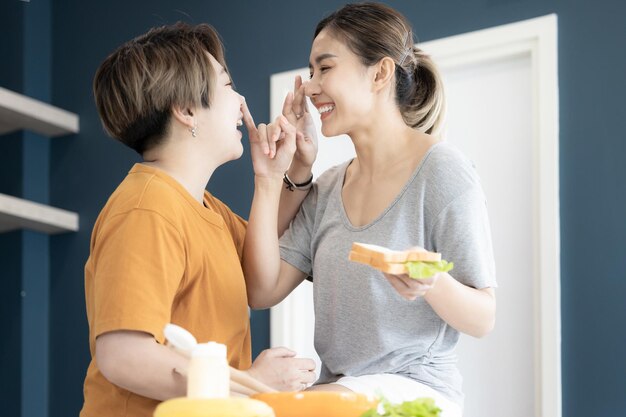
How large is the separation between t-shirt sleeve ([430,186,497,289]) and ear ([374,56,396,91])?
0.33 m

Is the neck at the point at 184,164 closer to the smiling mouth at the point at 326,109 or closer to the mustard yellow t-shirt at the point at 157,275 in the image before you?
the mustard yellow t-shirt at the point at 157,275

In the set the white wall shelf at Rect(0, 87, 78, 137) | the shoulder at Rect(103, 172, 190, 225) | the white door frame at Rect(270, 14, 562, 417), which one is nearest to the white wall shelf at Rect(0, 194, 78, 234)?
the white wall shelf at Rect(0, 87, 78, 137)

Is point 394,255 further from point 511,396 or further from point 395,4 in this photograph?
point 395,4

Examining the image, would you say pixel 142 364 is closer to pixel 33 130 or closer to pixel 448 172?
pixel 448 172

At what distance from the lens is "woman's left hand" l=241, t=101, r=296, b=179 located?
1832mm

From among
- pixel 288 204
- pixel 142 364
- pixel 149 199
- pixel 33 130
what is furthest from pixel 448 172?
pixel 33 130

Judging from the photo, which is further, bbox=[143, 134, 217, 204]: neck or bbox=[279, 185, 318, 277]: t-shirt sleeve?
bbox=[279, 185, 318, 277]: t-shirt sleeve

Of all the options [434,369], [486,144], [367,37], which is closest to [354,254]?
[434,369]

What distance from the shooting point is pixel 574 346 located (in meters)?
2.79

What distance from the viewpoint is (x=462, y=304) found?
1531mm

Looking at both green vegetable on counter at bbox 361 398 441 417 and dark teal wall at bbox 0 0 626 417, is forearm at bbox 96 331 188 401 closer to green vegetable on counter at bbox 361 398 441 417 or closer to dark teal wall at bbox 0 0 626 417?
green vegetable on counter at bbox 361 398 441 417

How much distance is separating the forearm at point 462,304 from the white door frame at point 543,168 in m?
1.25

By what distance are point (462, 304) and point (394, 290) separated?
0.21 meters

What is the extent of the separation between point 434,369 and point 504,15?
1.65 metres
